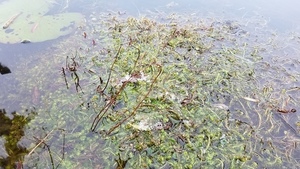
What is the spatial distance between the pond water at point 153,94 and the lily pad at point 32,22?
68mm

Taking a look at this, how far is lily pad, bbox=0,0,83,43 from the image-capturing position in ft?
13.1

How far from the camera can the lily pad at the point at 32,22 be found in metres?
4.00

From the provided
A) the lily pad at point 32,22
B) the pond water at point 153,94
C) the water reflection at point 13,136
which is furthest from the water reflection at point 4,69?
the water reflection at point 13,136

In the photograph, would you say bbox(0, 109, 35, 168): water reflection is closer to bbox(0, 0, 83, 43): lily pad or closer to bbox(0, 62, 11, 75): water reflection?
bbox(0, 62, 11, 75): water reflection

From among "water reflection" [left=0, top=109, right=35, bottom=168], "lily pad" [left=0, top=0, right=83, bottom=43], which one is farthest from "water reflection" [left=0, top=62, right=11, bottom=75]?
"water reflection" [left=0, top=109, right=35, bottom=168]

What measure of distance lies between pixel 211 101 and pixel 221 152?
686 millimetres

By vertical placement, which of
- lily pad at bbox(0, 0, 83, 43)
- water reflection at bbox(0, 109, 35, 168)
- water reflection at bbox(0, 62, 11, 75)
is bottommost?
water reflection at bbox(0, 109, 35, 168)

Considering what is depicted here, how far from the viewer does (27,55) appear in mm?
3764

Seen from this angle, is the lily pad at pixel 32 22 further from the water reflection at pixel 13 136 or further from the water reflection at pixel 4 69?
the water reflection at pixel 13 136

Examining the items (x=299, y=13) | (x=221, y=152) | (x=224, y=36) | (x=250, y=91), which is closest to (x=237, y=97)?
(x=250, y=91)

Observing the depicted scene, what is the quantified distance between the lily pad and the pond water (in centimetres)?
7

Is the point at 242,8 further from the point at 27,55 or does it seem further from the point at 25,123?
the point at 25,123

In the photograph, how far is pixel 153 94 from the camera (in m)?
3.08

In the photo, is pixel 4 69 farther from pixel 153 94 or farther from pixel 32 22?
pixel 153 94
